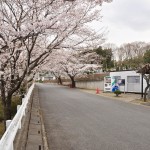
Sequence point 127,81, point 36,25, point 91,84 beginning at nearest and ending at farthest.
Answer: point 36,25 → point 127,81 → point 91,84

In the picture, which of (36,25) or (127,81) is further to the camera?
(127,81)

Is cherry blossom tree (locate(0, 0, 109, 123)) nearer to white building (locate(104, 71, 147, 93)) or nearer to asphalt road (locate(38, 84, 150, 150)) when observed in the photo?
asphalt road (locate(38, 84, 150, 150))

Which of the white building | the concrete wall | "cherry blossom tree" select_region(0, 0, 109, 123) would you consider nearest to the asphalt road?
"cherry blossom tree" select_region(0, 0, 109, 123)

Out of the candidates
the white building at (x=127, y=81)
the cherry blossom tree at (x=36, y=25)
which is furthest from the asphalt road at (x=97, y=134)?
the white building at (x=127, y=81)

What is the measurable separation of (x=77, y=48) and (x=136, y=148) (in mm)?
5877

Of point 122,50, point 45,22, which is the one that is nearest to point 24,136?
point 45,22

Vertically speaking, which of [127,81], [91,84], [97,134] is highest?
[127,81]

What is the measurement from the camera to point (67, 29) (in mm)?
10609

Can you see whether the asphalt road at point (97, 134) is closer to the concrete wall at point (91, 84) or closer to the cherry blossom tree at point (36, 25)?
the cherry blossom tree at point (36, 25)

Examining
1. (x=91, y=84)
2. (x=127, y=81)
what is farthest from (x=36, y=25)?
(x=91, y=84)

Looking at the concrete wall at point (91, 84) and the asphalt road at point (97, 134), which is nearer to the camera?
the asphalt road at point (97, 134)

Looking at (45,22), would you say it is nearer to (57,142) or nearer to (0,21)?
(0,21)

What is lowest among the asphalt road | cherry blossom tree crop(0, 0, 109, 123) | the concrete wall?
the asphalt road

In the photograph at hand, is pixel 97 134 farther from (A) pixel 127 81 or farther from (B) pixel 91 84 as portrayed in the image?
(B) pixel 91 84
